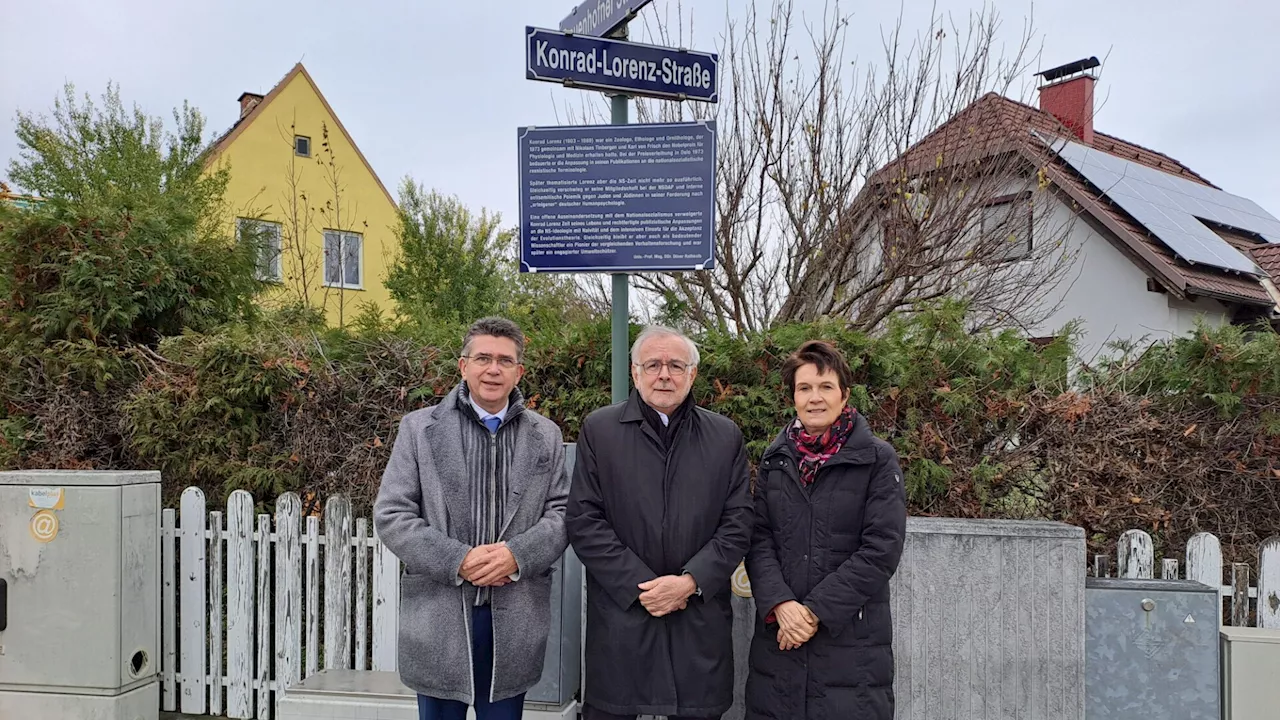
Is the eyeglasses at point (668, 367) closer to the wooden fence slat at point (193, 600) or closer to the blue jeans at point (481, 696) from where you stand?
the blue jeans at point (481, 696)

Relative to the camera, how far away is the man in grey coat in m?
2.80

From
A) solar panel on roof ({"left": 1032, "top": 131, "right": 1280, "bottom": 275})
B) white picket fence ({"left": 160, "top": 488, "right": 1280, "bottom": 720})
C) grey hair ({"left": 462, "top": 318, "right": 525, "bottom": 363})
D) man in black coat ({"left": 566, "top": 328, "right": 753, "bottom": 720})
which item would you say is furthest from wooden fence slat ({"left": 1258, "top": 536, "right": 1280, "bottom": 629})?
solar panel on roof ({"left": 1032, "top": 131, "right": 1280, "bottom": 275})

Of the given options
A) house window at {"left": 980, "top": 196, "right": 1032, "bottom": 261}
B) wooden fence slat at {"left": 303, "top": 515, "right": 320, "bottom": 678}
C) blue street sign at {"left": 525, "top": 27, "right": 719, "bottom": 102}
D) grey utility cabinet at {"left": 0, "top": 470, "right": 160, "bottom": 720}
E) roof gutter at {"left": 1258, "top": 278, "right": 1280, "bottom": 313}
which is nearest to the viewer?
blue street sign at {"left": 525, "top": 27, "right": 719, "bottom": 102}

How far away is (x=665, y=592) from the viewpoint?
8.78 ft

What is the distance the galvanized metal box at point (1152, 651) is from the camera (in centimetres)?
324

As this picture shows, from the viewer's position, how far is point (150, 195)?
564cm

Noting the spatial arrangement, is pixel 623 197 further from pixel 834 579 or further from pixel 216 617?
pixel 216 617

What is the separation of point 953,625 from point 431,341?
3055 mm

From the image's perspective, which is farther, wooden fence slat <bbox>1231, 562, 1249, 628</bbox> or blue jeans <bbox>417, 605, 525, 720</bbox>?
wooden fence slat <bbox>1231, 562, 1249, 628</bbox>

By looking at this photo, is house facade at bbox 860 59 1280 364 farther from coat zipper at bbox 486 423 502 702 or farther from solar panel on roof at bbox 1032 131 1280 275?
coat zipper at bbox 486 423 502 702

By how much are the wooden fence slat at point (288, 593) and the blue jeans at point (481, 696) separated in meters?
1.72

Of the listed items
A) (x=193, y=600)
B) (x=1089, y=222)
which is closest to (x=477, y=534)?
(x=193, y=600)

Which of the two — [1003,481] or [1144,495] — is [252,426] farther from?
[1144,495]

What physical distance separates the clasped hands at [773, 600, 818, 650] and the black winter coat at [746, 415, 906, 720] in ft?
0.09
